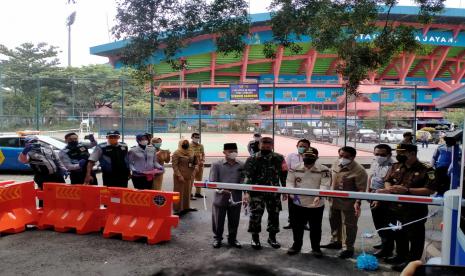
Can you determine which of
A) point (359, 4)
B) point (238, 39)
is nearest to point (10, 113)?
point (238, 39)

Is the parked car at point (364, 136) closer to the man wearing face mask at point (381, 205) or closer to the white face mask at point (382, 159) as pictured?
the man wearing face mask at point (381, 205)

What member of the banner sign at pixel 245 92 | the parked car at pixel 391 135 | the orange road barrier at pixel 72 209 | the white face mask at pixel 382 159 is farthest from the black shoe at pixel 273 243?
the parked car at pixel 391 135

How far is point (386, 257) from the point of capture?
6164 mm

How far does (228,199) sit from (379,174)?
2.48 meters

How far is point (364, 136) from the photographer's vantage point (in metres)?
20.5

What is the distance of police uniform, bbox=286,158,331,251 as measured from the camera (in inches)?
250

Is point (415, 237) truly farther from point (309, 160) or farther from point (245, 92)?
point (245, 92)

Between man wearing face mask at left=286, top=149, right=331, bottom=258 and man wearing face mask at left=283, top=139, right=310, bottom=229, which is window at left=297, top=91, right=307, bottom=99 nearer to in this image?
man wearing face mask at left=283, top=139, right=310, bottom=229

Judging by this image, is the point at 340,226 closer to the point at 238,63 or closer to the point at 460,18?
the point at 238,63

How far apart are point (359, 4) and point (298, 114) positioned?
33.0 feet

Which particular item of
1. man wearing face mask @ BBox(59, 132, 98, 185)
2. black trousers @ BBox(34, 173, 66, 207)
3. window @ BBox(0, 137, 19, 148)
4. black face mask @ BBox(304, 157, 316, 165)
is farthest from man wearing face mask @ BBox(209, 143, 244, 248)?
window @ BBox(0, 137, 19, 148)

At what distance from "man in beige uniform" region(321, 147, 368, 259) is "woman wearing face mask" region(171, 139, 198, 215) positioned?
3538 mm

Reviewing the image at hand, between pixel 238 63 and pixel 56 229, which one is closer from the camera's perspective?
pixel 56 229

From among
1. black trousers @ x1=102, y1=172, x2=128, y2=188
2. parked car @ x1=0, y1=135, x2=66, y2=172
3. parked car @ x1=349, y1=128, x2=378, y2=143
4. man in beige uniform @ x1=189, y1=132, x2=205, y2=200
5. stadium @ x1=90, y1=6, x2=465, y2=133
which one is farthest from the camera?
parked car @ x1=349, y1=128, x2=378, y2=143
